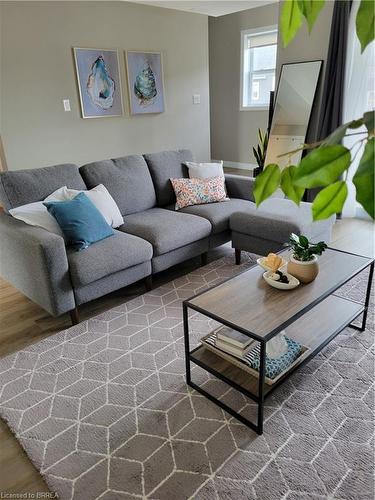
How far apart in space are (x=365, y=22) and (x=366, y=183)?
0.23 m

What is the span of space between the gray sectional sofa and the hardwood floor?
18 cm

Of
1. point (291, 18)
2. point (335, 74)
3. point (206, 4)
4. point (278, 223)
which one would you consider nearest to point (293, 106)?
point (335, 74)

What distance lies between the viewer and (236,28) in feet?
20.1

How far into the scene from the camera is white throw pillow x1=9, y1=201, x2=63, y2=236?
93.4 inches

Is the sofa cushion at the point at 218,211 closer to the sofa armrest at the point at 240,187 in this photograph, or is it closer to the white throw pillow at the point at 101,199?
the sofa armrest at the point at 240,187

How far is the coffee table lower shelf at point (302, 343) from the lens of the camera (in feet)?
5.14

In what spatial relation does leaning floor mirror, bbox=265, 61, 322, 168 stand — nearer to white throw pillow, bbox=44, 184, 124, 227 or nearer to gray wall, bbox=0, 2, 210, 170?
gray wall, bbox=0, 2, 210, 170

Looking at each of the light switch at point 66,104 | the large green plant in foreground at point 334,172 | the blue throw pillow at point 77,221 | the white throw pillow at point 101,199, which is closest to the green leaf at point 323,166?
the large green plant in foreground at point 334,172

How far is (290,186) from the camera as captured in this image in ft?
1.62

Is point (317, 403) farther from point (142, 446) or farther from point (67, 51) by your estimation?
point (67, 51)

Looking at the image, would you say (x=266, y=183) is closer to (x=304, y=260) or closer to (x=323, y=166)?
(x=323, y=166)

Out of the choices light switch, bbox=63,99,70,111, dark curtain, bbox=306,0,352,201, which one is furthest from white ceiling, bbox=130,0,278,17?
light switch, bbox=63,99,70,111

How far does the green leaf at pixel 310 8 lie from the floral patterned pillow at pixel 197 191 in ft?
8.78

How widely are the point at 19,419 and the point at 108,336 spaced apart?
2.21 ft
